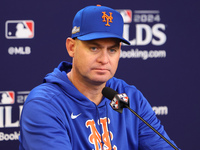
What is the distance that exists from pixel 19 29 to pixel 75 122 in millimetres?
975

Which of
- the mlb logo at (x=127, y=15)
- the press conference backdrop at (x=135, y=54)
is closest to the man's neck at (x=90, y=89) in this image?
the press conference backdrop at (x=135, y=54)

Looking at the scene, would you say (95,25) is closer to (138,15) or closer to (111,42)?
(111,42)

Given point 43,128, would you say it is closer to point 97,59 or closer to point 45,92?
point 45,92

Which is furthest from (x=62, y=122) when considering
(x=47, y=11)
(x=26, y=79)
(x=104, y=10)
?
(x=47, y=11)

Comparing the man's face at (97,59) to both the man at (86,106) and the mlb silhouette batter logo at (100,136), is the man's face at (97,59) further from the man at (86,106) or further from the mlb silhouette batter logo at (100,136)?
the mlb silhouette batter logo at (100,136)

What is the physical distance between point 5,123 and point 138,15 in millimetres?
1176

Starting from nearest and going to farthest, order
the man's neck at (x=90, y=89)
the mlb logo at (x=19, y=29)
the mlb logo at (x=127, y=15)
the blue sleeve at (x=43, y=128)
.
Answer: the blue sleeve at (x=43, y=128), the man's neck at (x=90, y=89), the mlb logo at (x=19, y=29), the mlb logo at (x=127, y=15)

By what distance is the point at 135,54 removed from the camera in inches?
81.6

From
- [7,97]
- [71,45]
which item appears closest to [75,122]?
[71,45]

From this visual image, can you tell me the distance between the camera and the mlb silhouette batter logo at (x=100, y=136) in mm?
1189

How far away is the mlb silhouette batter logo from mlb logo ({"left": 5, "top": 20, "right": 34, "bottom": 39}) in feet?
3.07

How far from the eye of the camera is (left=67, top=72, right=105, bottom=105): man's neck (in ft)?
4.16

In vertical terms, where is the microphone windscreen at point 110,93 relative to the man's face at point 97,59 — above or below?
below

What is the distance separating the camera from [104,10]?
46.4 inches
